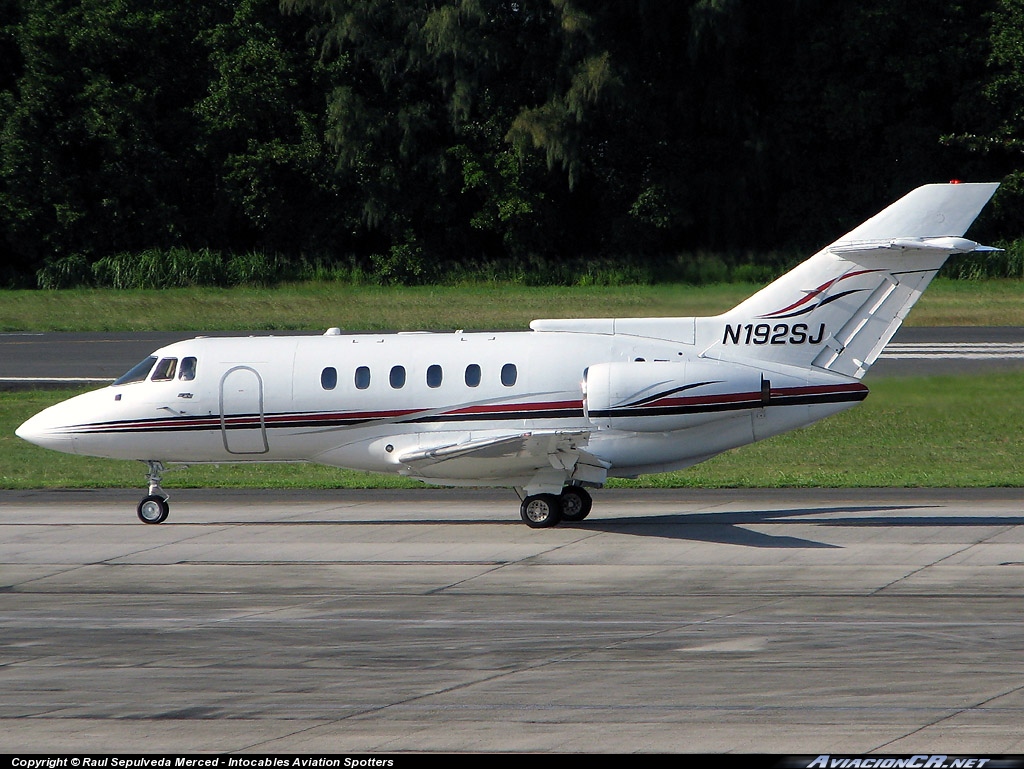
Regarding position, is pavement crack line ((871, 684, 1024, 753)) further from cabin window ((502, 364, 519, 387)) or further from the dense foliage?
the dense foliage

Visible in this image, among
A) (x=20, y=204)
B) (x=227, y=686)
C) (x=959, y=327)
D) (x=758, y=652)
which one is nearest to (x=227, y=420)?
(x=227, y=686)

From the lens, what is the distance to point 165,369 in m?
21.0

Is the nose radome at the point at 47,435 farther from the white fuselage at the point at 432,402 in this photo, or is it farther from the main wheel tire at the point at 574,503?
the main wheel tire at the point at 574,503

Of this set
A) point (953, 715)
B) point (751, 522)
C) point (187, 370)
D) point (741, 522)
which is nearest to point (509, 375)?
point (741, 522)

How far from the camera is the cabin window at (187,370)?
2078 centimetres

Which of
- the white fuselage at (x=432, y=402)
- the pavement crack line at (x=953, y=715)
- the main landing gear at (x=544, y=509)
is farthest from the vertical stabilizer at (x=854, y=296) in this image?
the pavement crack line at (x=953, y=715)

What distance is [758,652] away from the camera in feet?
42.1

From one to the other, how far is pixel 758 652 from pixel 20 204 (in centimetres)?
5498

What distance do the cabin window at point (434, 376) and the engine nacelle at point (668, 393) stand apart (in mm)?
2280

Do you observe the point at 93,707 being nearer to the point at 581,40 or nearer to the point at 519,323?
the point at 519,323

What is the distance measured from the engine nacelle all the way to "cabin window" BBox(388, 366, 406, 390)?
9.29ft

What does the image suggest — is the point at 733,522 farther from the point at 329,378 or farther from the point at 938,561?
the point at 329,378

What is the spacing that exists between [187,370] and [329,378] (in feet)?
7.47

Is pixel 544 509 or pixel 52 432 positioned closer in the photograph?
pixel 544 509
